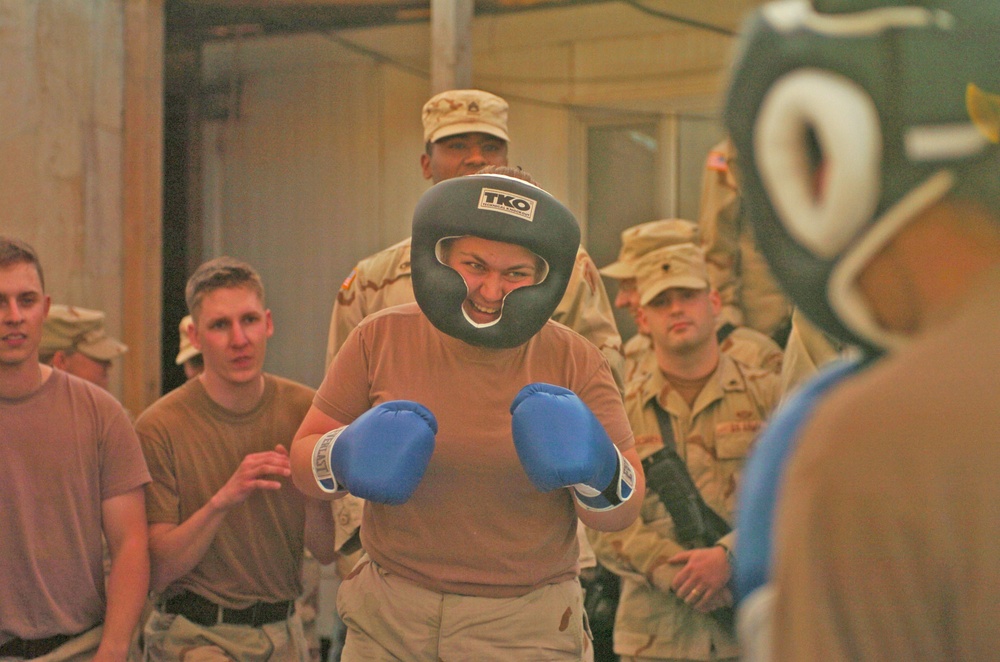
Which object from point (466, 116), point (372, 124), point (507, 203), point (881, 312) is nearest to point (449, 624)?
point (507, 203)

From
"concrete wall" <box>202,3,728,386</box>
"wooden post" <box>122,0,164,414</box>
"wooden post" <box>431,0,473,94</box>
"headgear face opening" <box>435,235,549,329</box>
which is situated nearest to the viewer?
"headgear face opening" <box>435,235,549,329</box>

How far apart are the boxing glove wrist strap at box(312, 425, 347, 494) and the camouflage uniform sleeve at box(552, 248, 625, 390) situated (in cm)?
98

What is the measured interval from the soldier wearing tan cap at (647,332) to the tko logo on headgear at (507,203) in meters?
1.47

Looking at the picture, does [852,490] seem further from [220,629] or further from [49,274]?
[49,274]

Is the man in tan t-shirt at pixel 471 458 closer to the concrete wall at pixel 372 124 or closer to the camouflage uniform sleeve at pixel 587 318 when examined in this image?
the camouflage uniform sleeve at pixel 587 318

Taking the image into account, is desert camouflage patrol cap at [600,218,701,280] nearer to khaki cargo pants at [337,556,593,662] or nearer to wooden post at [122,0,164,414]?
khaki cargo pants at [337,556,593,662]

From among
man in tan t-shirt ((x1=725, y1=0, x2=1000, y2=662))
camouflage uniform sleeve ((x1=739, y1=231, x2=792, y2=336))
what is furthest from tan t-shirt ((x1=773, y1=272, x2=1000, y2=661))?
camouflage uniform sleeve ((x1=739, y1=231, x2=792, y2=336))

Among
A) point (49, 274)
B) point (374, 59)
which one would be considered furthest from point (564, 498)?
point (374, 59)

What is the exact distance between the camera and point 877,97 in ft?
3.10

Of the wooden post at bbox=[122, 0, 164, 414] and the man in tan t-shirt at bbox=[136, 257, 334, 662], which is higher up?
the wooden post at bbox=[122, 0, 164, 414]

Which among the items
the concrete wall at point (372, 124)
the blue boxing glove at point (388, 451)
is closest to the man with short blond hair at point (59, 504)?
the blue boxing glove at point (388, 451)

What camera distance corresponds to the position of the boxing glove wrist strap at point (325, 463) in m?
2.24

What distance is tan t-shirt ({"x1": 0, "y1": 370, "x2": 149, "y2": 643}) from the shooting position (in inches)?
115

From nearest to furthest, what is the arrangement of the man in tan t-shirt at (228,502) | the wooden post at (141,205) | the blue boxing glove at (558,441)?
1. the blue boxing glove at (558,441)
2. the man in tan t-shirt at (228,502)
3. the wooden post at (141,205)
